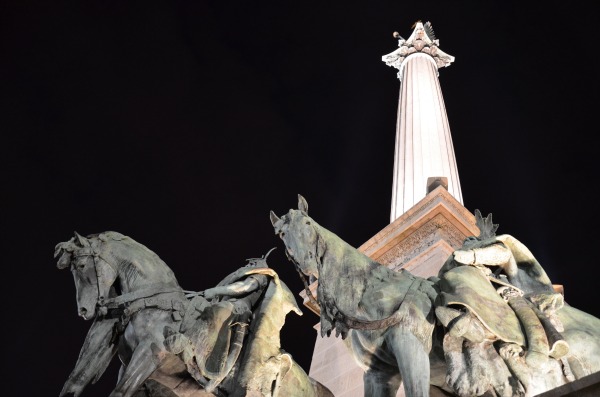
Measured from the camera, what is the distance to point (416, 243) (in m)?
13.5

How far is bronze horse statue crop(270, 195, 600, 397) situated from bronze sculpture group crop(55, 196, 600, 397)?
0.01m

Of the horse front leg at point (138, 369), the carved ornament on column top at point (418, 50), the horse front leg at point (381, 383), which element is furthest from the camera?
the carved ornament on column top at point (418, 50)

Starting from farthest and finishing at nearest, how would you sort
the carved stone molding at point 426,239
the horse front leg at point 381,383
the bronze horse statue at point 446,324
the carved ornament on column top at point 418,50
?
the carved ornament on column top at point 418,50
the carved stone molding at point 426,239
the horse front leg at point 381,383
the bronze horse statue at point 446,324

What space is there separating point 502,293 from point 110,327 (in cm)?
444

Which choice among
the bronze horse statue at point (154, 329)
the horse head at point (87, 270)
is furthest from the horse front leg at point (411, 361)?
the horse head at point (87, 270)

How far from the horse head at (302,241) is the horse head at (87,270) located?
2107 mm

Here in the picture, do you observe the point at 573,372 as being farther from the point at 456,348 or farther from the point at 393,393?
the point at 393,393

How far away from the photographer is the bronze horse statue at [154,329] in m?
7.64

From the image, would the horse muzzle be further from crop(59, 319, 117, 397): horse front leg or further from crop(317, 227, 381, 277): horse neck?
crop(317, 227, 381, 277): horse neck

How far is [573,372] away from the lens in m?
7.49

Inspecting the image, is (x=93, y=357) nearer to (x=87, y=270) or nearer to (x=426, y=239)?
(x=87, y=270)

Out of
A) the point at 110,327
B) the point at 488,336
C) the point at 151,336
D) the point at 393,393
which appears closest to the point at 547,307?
the point at 488,336

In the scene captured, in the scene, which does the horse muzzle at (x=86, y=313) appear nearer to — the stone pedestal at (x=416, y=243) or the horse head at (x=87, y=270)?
the horse head at (x=87, y=270)

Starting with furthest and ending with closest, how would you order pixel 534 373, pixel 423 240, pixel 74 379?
pixel 423 240 → pixel 74 379 → pixel 534 373
